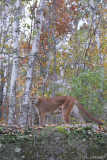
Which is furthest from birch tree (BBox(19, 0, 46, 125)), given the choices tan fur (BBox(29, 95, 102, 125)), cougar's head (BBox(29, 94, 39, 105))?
tan fur (BBox(29, 95, 102, 125))

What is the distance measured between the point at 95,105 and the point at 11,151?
7992 mm

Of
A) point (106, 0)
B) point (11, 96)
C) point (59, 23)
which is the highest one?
point (106, 0)

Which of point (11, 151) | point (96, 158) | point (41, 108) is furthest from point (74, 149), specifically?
point (41, 108)

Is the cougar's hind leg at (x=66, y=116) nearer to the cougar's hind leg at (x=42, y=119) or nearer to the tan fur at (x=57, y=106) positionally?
the tan fur at (x=57, y=106)

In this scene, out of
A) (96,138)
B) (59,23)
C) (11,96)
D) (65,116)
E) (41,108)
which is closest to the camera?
(96,138)

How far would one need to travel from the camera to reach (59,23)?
19.1m

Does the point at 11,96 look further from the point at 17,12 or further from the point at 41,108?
the point at 17,12

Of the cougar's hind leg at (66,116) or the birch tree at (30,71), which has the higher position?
the birch tree at (30,71)

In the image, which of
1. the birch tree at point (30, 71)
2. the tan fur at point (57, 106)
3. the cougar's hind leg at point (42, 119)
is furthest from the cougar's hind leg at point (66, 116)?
the birch tree at point (30, 71)

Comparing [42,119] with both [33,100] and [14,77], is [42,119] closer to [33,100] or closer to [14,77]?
[33,100]

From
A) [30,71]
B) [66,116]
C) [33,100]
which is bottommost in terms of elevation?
[66,116]

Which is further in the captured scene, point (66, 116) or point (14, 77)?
point (14, 77)

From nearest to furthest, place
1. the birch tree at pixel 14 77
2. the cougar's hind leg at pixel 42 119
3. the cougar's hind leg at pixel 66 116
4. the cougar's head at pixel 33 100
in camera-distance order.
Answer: the cougar's hind leg at pixel 66 116 < the cougar's hind leg at pixel 42 119 < the cougar's head at pixel 33 100 < the birch tree at pixel 14 77

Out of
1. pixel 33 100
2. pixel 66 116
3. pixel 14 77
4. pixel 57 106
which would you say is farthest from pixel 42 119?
pixel 14 77
